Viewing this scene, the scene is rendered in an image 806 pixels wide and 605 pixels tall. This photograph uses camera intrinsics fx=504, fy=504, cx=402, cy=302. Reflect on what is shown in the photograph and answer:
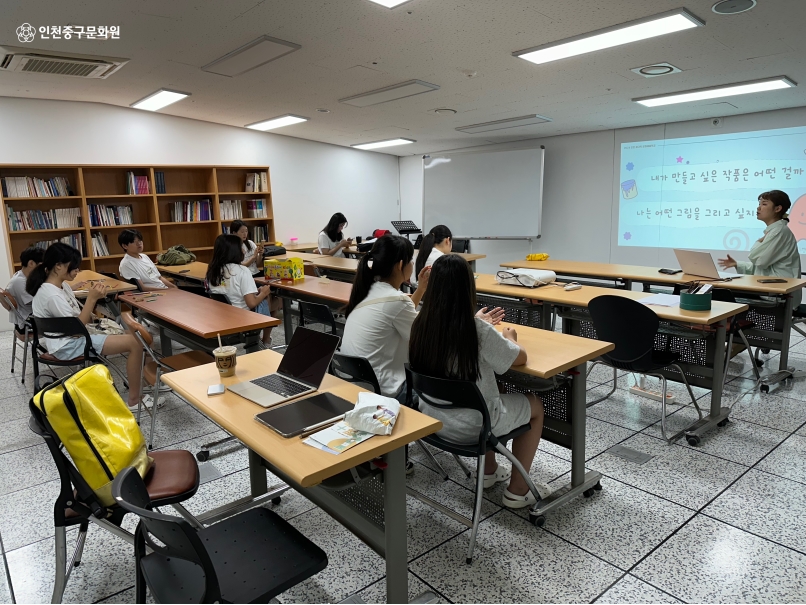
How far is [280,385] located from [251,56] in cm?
348

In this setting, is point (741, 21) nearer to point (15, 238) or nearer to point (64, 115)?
point (64, 115)

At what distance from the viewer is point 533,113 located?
21.6 ft

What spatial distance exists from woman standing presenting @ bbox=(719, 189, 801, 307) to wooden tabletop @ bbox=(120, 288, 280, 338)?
13.4ft

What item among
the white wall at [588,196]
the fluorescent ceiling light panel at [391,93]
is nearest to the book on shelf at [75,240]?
the fluorescent ceiling light panel at [391,93]

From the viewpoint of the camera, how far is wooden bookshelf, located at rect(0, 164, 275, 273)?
6480 millimetres

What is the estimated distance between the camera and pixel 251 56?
4.36m

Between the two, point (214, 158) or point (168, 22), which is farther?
point (214, 158)

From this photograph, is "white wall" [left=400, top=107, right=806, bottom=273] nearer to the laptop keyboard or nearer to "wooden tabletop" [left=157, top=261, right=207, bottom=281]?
"wooden tabletop" [left=157, top=261, right=207, bottom=281]

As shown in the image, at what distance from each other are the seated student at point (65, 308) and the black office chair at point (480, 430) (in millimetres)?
2518

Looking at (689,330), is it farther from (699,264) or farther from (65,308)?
(65,308)

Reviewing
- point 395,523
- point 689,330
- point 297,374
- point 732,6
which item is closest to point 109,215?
point 297,374

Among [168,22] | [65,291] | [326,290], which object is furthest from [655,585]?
[168,22]

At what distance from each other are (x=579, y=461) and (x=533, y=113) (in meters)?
5.28

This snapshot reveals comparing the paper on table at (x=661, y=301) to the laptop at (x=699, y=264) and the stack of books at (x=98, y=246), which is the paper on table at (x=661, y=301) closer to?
the laptop at (x=699, y=264)
